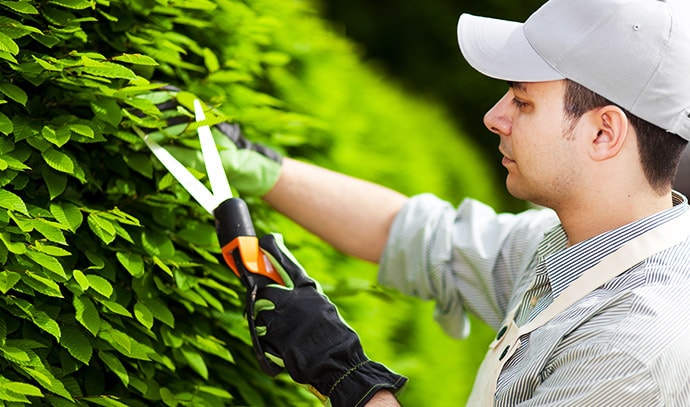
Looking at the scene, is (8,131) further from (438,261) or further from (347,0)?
(347,0)

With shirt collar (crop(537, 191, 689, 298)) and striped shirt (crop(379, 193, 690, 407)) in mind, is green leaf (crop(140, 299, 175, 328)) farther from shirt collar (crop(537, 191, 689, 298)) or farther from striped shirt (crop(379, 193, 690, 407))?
shirt collar (crop(537, 191, 689, 298))

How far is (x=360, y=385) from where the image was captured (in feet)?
6.13

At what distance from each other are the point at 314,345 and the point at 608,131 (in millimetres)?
745

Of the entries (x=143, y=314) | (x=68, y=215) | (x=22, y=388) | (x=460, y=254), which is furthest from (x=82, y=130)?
(x=460, y=254)

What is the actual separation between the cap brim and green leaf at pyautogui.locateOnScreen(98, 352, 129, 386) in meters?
0.96

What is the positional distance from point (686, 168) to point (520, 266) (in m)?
0.55

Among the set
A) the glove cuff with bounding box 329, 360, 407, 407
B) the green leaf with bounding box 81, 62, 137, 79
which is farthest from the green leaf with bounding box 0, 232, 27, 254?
the glove cuff with bounding box 329, 360, 407, 407

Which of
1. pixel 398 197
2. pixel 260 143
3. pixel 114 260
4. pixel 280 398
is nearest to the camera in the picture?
pixel 114 260

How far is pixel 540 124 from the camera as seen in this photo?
1.87 m

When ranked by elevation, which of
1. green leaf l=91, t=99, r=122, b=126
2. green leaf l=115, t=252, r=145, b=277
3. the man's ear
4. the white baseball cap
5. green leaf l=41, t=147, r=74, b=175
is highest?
the white baseball cap

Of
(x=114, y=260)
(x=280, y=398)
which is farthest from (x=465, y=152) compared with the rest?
(x=114, y=260)

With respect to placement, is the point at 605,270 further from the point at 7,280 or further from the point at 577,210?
the point at 7,280

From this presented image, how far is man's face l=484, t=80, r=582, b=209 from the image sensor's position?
1858 mm

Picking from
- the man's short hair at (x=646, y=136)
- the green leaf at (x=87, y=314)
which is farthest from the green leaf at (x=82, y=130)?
the man's short hair at (x=646, y=136)
